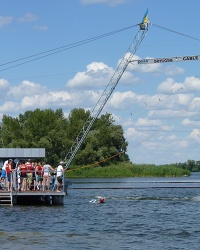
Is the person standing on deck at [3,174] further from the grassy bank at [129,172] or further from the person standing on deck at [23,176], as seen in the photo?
the grassy bank at [129,172]

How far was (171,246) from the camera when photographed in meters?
29.3

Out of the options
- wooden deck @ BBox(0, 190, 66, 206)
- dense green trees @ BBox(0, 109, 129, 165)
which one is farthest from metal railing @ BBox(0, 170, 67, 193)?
dense green trees @ BBox(0, 109, 129, 165)

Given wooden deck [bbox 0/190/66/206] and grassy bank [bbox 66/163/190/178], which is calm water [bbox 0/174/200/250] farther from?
grassy bank [bbox 66/163/190/178]

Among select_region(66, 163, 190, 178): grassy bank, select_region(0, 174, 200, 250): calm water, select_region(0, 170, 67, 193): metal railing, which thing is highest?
select_region(66, 163, 190, 178): grassy bank

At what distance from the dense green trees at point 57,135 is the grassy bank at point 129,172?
250 inches

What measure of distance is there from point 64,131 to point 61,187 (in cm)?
9311

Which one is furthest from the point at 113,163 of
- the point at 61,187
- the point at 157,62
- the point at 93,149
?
the point at 61,187

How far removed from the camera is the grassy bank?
115688 mm

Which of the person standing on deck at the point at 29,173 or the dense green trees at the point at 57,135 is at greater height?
the dense green trees at the point at 57,135

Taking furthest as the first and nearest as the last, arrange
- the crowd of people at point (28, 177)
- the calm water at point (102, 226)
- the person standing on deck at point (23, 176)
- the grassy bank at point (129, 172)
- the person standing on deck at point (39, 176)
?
1. the grassy bank at point (129, 172)
2. the person standing on deck at point (39, 176)
3. the person standing on deck at point (23, 176)
4. the crowd of people at point (28, 177)
5. the calm water at point (102, 226)

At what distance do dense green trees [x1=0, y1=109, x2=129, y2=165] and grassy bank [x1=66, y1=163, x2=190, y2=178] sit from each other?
6346 millimetres

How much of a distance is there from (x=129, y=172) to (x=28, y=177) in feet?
251

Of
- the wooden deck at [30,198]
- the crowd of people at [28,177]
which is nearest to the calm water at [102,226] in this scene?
the wooden deck at [30,198]

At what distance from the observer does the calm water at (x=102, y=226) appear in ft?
97.7
